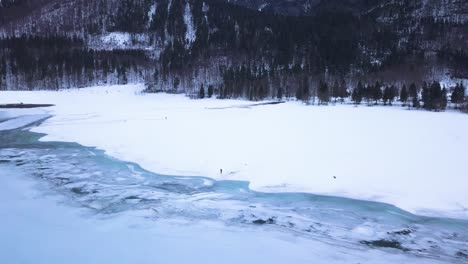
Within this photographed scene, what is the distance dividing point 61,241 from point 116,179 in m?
6.50

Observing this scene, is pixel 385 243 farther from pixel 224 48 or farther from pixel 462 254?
pixel 224 48

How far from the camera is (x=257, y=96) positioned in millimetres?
81125

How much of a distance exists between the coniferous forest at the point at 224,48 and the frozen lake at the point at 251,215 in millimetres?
54938

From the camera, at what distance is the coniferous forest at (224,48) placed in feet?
355

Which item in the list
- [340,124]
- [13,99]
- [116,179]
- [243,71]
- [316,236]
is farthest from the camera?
[243,71]

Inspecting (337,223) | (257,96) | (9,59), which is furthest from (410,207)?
(9,59)

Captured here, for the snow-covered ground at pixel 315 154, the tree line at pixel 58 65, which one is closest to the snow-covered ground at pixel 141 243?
the snow-covered ground at pixel 315 154

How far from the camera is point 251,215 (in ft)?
37.4

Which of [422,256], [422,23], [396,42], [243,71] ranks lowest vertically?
[422,256]

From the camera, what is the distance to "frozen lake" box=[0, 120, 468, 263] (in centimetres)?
892

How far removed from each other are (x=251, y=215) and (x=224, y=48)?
460 feet

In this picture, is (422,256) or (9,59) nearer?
(422,256)

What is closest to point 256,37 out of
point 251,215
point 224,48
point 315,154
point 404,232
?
point 224,48

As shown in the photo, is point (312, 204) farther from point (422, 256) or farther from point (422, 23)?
point (422, 23)
